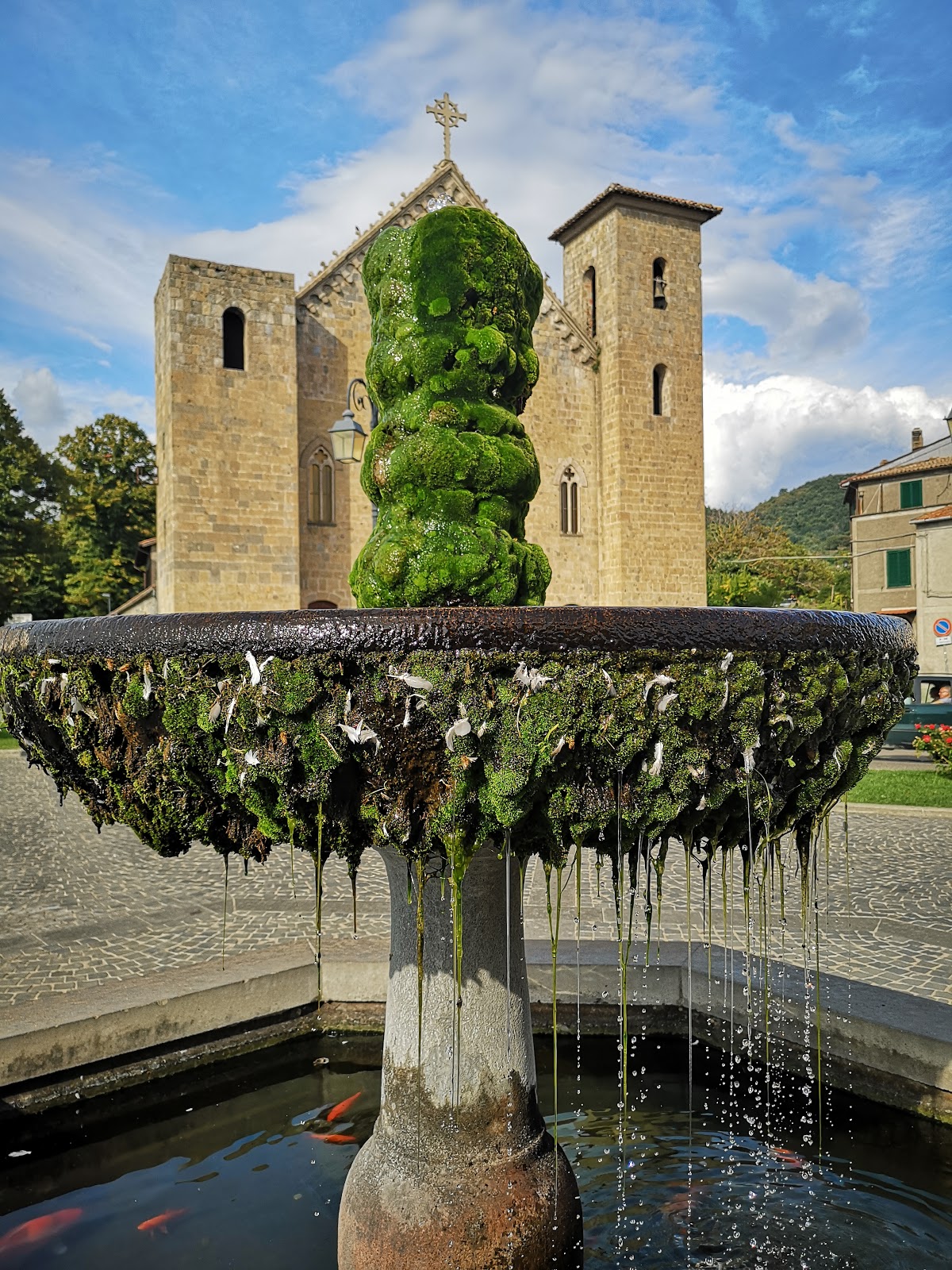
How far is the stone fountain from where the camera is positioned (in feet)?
5.97

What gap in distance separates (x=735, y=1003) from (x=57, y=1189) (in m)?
2.81

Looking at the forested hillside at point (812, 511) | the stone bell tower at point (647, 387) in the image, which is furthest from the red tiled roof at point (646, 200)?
the forested hillside at point (812, 511)

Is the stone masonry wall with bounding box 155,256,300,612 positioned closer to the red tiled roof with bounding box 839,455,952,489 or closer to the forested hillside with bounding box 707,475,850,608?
the forested hillside with bounding box 707,475,850,608

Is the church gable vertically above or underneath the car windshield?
above

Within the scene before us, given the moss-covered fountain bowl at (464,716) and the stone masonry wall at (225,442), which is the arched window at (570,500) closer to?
the stone masonry wall at (225,442)

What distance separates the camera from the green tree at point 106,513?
38938 millimetres

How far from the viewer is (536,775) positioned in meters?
1.82

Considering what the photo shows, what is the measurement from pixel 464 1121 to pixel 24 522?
34658 mm

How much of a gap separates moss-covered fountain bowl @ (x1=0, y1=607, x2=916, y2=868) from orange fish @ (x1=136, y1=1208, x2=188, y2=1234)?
1750mm

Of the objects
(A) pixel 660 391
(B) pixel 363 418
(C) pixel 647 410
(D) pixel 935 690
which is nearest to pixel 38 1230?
(D) pixel 935 690

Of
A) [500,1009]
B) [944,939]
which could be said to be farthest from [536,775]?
[944,939]

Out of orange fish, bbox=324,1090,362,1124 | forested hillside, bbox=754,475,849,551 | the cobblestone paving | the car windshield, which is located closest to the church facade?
the car windshield

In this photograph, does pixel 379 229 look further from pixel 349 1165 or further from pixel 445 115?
pixel 349 1165

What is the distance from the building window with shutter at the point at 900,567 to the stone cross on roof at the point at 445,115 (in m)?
20.2
